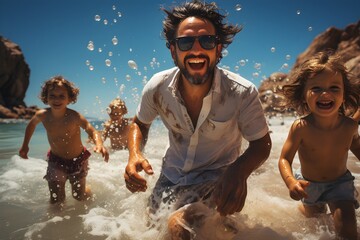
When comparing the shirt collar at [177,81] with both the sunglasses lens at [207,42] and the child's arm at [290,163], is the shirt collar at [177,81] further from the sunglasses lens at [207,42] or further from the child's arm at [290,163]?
the child's arm at [290,163]

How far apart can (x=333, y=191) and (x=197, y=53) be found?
179 cm

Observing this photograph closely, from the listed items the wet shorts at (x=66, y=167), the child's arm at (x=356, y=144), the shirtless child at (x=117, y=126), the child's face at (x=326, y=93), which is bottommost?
the shirtless child at (x=117, y=126)

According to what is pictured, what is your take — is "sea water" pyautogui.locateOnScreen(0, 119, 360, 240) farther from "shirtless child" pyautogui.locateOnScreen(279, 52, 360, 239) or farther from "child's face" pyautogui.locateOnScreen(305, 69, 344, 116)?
"child's face" pyautogui.locateOnScreen(305, 69, 344, 116)

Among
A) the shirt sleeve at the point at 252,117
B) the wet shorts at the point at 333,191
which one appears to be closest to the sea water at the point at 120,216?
the wet shorts at the point at 333,191

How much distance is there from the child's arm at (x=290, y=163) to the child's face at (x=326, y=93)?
0.25 m

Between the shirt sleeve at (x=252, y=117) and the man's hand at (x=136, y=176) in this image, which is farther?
the shirt sleeve at (x=252, y=117)

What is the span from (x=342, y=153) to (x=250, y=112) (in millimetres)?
1035

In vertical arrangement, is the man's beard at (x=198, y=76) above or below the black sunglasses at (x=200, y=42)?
below

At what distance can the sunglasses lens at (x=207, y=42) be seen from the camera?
2510 mm

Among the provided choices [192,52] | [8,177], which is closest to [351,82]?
[192,52]

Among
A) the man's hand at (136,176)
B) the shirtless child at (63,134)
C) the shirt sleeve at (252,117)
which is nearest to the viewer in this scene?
the man's hand at (136,176)

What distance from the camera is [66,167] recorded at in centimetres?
414

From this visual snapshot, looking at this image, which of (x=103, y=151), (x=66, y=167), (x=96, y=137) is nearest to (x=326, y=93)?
(x=103, y=151)

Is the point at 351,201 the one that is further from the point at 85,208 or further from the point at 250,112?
the point at 85,208
